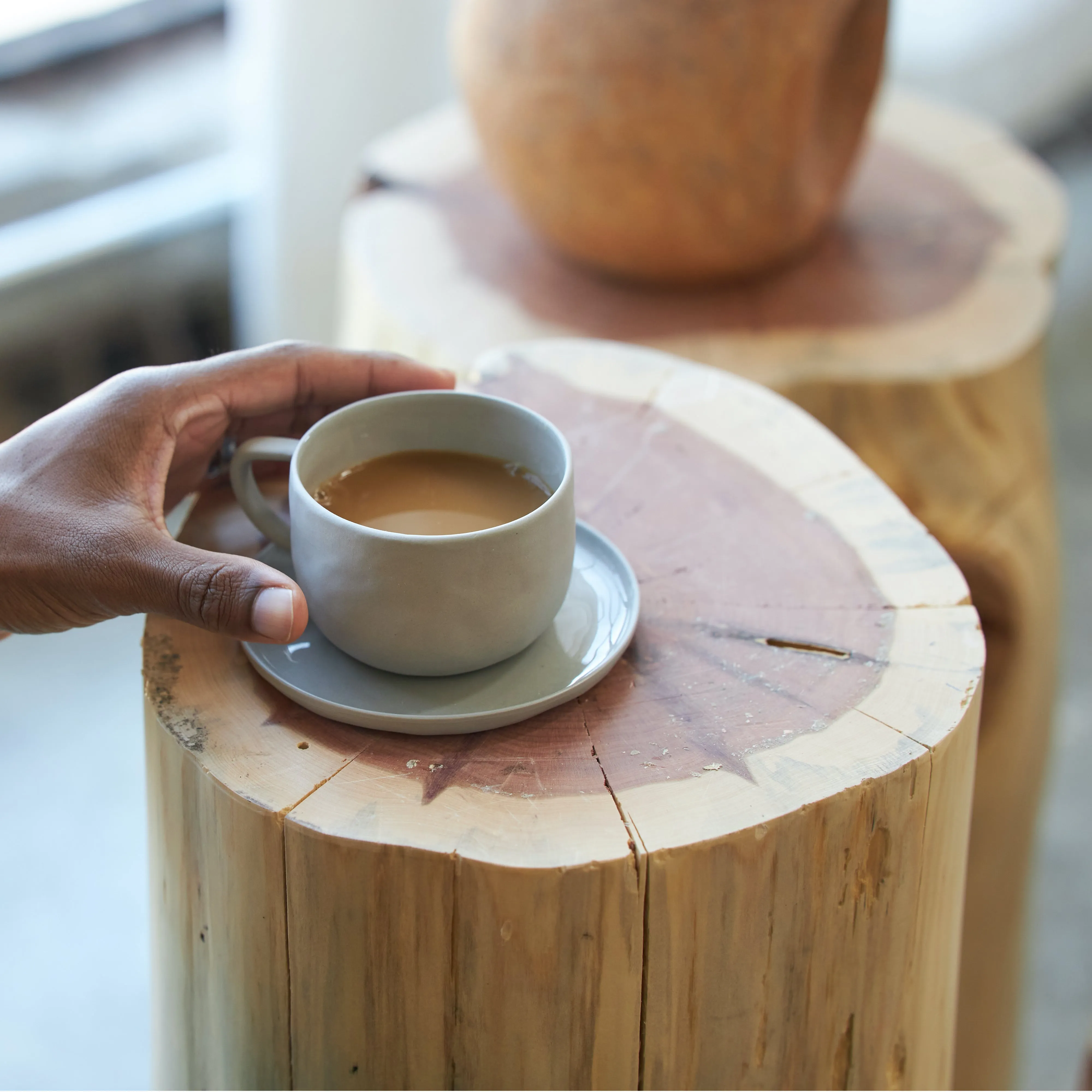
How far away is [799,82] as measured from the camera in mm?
1125

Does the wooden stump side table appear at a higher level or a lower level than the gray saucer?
lower

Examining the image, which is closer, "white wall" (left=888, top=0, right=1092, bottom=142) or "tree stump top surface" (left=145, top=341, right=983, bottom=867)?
"tree stump top surface" (left=145, top=341, right=983, bottom=867)

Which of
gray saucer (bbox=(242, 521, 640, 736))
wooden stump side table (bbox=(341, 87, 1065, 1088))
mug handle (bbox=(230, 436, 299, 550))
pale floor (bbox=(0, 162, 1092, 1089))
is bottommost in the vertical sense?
pale floor (bbox=(0, 162, 1092, 1089))

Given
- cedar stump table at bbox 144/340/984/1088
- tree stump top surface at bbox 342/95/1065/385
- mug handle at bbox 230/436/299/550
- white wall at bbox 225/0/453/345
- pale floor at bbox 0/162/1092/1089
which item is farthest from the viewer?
white wall at bbox 225/0/453/345

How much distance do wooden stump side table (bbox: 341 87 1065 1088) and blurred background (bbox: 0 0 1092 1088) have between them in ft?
0.57

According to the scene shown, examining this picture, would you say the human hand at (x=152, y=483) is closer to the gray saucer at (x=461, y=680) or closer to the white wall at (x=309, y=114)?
the gray saucer at (x=461, y=680)

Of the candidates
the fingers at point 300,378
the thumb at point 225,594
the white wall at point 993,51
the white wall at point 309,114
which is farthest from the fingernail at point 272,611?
the white wall at point 993,51

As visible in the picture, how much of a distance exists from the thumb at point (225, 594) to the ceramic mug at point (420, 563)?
3 cm

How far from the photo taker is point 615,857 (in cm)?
56

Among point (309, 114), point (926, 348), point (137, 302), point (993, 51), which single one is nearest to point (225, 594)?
point (926, 348)

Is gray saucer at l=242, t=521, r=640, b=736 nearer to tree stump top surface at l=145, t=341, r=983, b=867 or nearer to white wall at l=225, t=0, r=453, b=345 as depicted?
tree stump top surface at l=145, t=341, r=983, b=867

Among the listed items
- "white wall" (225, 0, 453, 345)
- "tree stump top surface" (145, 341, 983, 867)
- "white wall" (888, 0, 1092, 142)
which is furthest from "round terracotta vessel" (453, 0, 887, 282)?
"white wall" (888, 0, 1092, 142)

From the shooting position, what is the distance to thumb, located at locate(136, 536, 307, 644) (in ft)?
1.94

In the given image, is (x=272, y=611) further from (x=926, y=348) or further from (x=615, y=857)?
(x=926, y=348)
